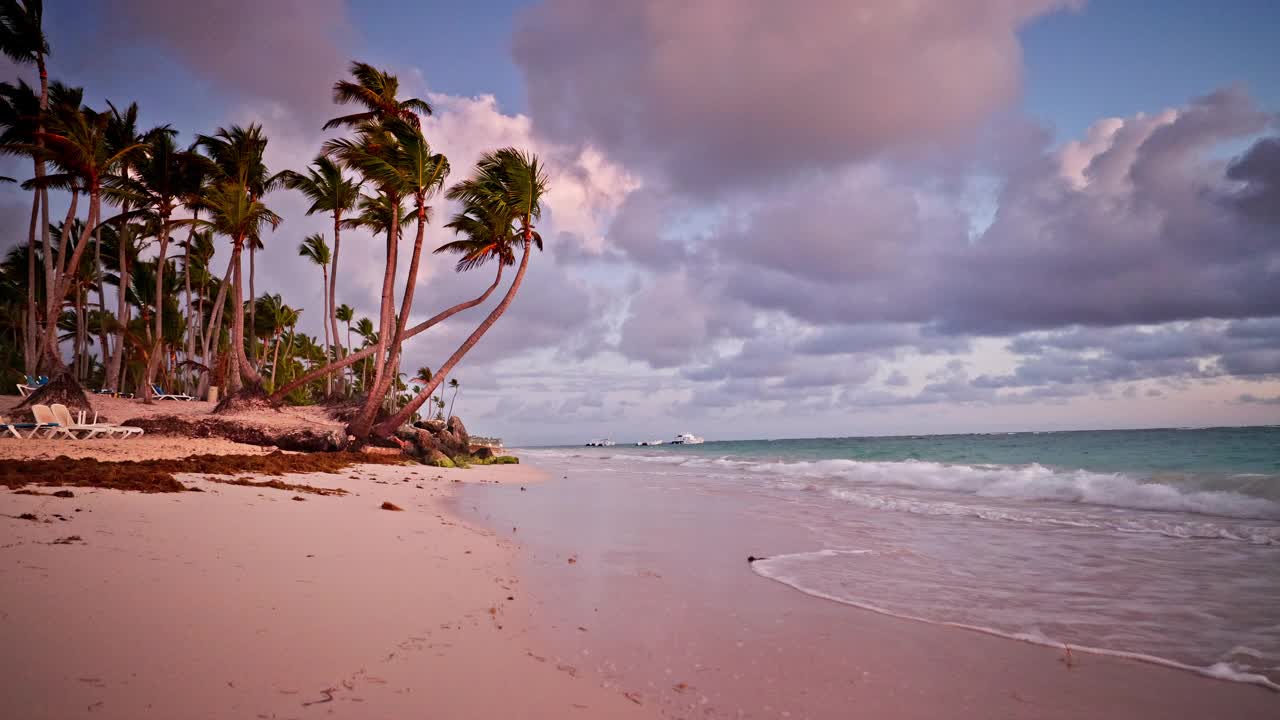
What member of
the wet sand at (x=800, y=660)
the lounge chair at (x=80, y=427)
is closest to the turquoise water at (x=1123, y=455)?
the wet sand at (x=800, y=660)

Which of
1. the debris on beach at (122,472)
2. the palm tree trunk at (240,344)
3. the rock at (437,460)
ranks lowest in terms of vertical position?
the rock at (437,460)

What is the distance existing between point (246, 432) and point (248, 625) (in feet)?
56.9

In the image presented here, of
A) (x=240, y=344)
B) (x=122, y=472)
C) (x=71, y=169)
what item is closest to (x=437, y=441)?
(x=240, y=344)

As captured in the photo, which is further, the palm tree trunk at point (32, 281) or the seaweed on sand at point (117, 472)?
the palm tree trunk at point (32, 281)

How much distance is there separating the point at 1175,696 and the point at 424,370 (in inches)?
3272

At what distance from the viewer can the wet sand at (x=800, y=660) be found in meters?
3.08

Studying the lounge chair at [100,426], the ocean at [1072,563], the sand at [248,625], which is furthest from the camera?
the lounge chair at [100,426]

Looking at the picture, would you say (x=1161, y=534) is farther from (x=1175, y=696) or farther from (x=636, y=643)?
(x=636, y=643)

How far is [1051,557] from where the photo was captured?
286 inches

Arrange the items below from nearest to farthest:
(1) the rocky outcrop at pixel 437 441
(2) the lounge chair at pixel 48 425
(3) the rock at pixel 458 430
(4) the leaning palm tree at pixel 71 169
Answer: (2) the lounge chair at pixel 48 425 → (4) the leaning palm tree at pixel 71 169 → (1) the rocky outcrop at pixel 437 441 → (3) the rock at pixel 458 430

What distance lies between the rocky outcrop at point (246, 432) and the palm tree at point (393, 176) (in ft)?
5.96

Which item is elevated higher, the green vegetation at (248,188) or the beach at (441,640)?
the green vegetation at (248,188)

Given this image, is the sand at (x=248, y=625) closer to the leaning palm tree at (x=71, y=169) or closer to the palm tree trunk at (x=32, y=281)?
the leaning palm tree at (x=71, y=169)

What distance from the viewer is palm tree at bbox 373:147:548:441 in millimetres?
21172
